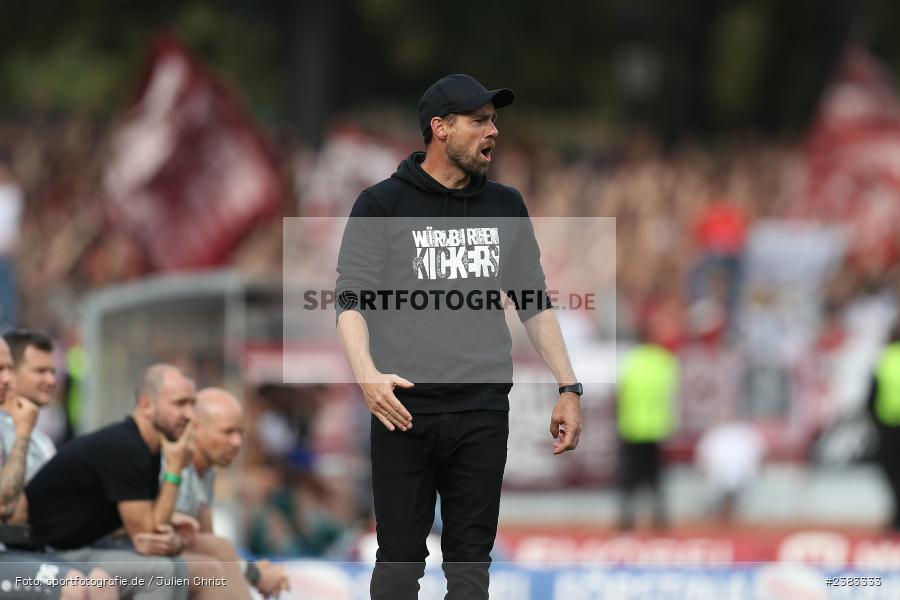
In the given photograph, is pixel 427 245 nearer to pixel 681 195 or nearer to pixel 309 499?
pixel 309 499

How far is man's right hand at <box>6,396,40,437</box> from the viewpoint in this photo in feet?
26.2

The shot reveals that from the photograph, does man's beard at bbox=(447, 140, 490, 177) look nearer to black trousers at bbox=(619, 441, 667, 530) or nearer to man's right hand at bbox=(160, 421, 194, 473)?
man's right hand at bbox=(160, 421, 194, 473)

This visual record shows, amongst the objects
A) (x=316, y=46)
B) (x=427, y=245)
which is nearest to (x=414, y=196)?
(x=427, y=245)

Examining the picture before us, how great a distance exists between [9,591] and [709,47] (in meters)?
25.9

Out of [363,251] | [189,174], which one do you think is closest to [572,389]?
[363,251]

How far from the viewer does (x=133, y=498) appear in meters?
7.92

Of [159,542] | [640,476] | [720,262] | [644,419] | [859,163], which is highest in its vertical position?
[859,163]

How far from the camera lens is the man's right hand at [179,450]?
7977 millimetres

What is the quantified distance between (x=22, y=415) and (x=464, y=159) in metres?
2.47

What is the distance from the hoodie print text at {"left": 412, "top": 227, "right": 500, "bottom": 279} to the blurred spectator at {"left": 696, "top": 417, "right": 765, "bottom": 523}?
12.4 m

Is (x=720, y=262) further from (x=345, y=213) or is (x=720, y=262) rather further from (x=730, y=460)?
(x=345, y=213)

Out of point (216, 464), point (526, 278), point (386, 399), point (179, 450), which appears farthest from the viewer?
point (216, 464)

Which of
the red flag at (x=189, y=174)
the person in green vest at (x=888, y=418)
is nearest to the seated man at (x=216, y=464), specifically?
the person in green vest at (x=888, y=418)

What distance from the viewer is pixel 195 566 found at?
8078 mm
